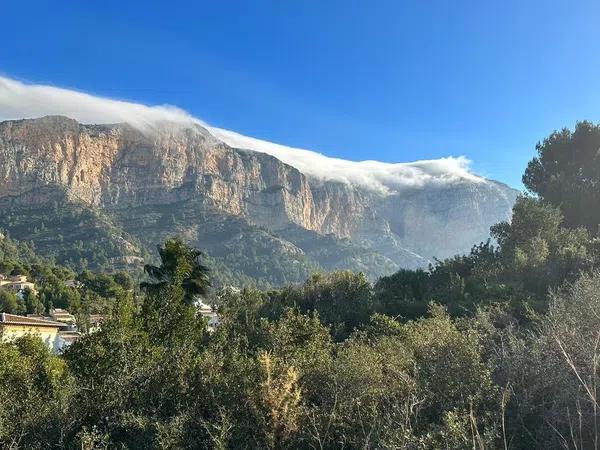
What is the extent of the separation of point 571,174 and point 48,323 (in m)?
39.1

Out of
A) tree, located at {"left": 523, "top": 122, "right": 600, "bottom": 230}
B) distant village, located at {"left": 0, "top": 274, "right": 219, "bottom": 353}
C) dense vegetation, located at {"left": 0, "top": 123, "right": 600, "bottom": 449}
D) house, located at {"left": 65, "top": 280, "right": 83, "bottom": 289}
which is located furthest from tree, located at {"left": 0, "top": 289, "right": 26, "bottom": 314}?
tree, located at {"left": 523, "top": 122, "right": 600, "bottom": 230}

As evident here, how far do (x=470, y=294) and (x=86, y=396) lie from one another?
720 inches

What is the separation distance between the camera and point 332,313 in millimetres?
26000

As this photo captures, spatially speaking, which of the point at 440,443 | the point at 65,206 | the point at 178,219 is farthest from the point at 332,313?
the point at 178,219

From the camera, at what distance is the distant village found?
1454cm

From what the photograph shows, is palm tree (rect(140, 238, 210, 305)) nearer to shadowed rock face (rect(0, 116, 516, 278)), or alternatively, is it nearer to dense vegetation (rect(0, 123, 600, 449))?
dense vegetation (rect(0, 123, 600, 449))

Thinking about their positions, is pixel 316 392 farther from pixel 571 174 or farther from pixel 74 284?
pixel 74 284

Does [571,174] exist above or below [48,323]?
above

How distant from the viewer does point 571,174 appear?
36.8 metres

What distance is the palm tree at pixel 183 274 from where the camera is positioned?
71.4 ft

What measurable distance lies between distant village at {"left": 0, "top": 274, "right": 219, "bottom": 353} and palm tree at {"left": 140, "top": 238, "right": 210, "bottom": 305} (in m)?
0.83

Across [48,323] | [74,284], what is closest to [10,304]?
[74,284]

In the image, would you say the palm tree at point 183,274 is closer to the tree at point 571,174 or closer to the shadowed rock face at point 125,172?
the tree at point 571,174

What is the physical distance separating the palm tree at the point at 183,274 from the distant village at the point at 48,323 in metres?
0.83
